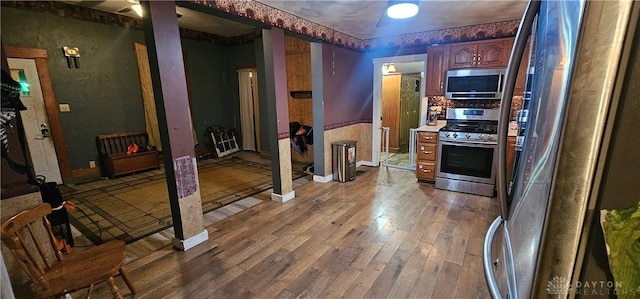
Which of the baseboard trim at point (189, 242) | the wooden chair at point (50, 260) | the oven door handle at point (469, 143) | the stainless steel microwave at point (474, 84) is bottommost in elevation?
the baseboard trim at point (189, 242)

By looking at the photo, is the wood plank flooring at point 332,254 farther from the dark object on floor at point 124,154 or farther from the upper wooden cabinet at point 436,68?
the dark object on floor at point 124,154

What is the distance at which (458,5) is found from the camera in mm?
3031

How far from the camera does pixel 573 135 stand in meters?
0.49

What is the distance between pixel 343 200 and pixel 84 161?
445 cm

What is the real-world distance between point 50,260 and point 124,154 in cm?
351

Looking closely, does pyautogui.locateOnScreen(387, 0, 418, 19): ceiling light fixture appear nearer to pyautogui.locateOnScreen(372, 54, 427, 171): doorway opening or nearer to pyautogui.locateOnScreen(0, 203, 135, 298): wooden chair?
pyautogui.locateOnScreen(372, 54, 427, 171): doorway opening

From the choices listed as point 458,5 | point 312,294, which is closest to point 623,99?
point 312,294

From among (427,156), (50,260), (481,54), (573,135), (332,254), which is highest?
(481,54)

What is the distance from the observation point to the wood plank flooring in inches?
79.0

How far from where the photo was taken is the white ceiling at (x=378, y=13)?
2.96 m

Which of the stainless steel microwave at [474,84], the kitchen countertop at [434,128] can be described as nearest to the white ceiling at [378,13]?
the stainless steel microwave at [474,84]

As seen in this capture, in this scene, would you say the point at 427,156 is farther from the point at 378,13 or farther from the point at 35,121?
the point at 35,121

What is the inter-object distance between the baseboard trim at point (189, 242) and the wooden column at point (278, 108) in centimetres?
114

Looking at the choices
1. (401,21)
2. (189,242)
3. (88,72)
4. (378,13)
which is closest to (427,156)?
(401,21)
